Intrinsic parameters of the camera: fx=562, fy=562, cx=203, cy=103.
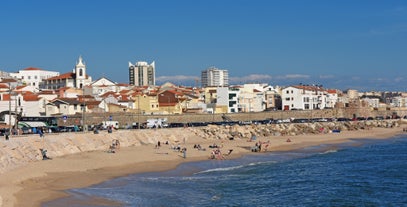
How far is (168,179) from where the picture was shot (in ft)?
110

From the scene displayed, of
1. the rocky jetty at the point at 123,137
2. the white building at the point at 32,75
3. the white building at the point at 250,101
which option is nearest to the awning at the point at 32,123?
the rocky jetty at the point at 123,137

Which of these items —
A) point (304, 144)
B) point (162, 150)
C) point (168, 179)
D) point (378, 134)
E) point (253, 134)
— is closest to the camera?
point (168, 179)

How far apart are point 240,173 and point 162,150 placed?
42.8 ft

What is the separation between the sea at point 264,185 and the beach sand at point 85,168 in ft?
3.89

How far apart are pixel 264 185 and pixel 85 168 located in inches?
473

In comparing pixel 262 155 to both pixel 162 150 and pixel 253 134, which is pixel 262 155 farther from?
pixel 253 134

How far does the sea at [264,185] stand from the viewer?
26641 millimetres

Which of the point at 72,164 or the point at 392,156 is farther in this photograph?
the point at 392,156

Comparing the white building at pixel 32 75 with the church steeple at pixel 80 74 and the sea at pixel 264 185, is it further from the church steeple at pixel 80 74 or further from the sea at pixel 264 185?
the sea at pixel 264 185

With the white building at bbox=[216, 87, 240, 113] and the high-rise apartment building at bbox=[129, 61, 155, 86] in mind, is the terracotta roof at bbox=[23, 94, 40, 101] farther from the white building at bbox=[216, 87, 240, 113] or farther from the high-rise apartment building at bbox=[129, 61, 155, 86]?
the high-rise apartment building at bbox=[129, 61, 155, 86]

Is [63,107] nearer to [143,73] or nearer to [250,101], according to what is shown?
[250,101]

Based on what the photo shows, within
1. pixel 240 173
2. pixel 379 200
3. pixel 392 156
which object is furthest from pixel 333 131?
pixel 379 200

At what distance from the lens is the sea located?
87.4ft

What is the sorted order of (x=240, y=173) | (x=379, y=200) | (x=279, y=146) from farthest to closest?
(x=279, y=146), (x=240, y=173), (x=379, y=200)
